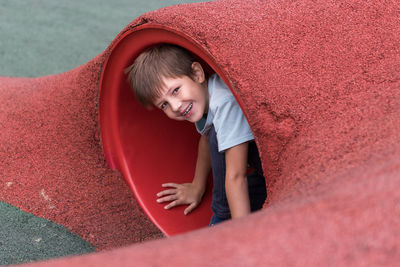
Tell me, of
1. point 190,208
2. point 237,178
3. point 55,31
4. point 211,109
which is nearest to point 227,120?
point 211,109

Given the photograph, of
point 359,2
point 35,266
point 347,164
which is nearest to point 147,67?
point 359,2

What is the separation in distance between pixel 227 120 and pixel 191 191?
58 cm

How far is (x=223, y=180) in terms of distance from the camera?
154 cm

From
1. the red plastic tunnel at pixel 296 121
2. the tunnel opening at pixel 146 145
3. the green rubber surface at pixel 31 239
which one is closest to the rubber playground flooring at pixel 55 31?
the green rubber surface at pixel 31 239

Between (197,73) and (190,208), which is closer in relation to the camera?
(197,73)

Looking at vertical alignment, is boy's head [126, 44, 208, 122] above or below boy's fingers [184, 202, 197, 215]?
above

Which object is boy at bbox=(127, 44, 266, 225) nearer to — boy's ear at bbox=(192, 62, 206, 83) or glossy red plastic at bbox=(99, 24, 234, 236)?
boy's ear at bbox=(192, 62, 206, 83)

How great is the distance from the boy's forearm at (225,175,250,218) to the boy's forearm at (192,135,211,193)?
41 centimetres

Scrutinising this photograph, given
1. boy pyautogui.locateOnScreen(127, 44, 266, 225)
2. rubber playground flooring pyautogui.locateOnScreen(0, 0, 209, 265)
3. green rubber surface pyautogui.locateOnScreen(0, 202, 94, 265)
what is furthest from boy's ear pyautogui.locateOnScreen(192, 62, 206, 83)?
rubber playground flooring pyautogui.locateOnScreen(0, 0, 209, 265)

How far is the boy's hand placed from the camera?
1.83 m

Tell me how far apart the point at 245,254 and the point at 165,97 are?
0.96m

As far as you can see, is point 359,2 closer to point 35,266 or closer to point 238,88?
point 238,88

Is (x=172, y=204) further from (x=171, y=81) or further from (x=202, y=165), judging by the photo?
(x=171, y=81)

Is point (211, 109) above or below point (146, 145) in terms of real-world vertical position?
above
